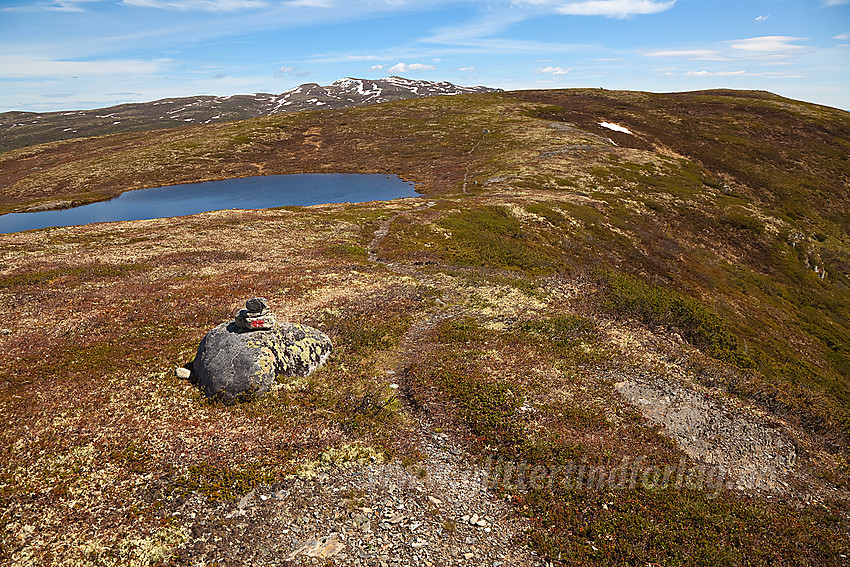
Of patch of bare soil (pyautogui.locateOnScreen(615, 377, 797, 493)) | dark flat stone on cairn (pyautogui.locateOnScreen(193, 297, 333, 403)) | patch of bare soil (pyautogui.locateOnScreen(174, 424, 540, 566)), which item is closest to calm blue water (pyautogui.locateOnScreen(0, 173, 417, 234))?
dark flat stone on cairn (pyautogui.locateOnScreen(193, 297, 333, 403))

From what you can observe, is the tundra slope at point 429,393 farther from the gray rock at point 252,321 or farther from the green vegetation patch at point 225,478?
the gray rock at point 252,321

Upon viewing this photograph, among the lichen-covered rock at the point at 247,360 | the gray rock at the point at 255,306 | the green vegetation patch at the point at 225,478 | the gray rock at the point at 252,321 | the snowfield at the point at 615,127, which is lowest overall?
the green vegetation patch at the point at 225,478

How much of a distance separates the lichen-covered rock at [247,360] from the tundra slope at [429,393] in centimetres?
92

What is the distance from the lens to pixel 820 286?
66062 mm

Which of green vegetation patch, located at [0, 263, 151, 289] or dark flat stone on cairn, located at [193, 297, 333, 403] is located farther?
green vegetation patch, located at [0, 263, 151, 289]

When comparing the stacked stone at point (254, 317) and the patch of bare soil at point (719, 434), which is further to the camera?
the stacked stone at point (254, 317)

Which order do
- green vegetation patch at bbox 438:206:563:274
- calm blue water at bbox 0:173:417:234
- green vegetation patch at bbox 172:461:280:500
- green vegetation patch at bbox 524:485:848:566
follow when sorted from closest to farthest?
green vegetation patch at bbox 524:485:848:566, green vegetation patch at bbox 172:461:280:500, green vegetation patch at bbox 438:206:563:274, calm blue water at bbox 0:173:417:234

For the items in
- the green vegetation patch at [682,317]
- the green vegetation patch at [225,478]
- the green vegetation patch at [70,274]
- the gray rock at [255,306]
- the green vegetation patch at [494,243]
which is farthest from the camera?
the green vegetation patch at [494,243]

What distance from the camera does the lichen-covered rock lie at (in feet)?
70.3

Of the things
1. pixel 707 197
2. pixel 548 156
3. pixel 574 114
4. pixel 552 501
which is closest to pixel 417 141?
pixel 548 156

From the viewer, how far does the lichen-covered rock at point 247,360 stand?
70.3ft

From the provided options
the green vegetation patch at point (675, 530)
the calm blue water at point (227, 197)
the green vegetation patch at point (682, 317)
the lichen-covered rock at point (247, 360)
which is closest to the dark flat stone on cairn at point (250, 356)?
the lichen-covered rock at point (247, 360)

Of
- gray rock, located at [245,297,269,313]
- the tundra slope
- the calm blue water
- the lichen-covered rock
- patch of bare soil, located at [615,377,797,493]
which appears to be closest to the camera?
the tundra slope

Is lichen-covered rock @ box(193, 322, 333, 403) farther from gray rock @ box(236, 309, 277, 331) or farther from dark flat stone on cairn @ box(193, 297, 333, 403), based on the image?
gray rock @ box(236, 309, 277, 331)
